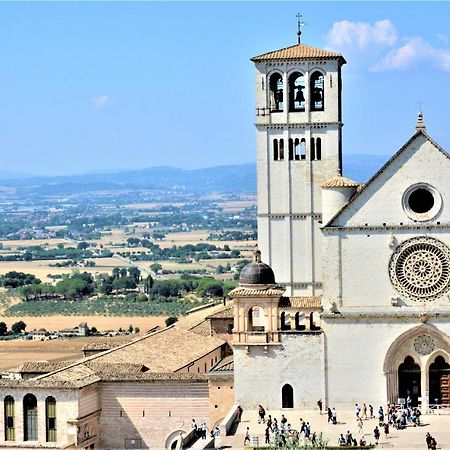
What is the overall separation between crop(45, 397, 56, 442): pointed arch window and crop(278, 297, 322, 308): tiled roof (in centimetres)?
1085

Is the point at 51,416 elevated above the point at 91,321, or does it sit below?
above

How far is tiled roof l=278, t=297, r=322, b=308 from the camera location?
6262 centimetres

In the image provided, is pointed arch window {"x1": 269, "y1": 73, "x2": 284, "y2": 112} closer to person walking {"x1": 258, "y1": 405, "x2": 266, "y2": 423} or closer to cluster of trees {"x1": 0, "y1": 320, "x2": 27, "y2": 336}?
person walking {"x1": 258, "y1": 405, "x2": 266, "y2": 423}

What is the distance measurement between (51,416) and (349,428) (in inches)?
436

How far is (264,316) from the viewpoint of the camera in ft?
196

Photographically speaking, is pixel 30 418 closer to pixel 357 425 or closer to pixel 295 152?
pixel 357 425

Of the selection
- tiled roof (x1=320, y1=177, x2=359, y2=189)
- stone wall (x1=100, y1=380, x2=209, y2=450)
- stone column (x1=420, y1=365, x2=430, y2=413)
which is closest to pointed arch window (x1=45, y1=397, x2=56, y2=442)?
stone wall (x1=100, y1=380, x2=209, y2=450)

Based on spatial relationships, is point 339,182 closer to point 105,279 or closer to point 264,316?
point 264,316

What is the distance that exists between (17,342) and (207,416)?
50606mm

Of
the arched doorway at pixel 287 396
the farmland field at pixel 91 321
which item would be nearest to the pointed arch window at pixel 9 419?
the arched doorway at pixel 287 396

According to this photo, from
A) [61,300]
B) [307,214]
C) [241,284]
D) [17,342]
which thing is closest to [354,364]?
[241,284]

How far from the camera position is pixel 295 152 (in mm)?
68625

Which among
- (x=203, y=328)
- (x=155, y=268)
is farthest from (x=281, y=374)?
(x=155, y=268)

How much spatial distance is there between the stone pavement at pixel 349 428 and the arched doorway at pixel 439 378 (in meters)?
1.42
